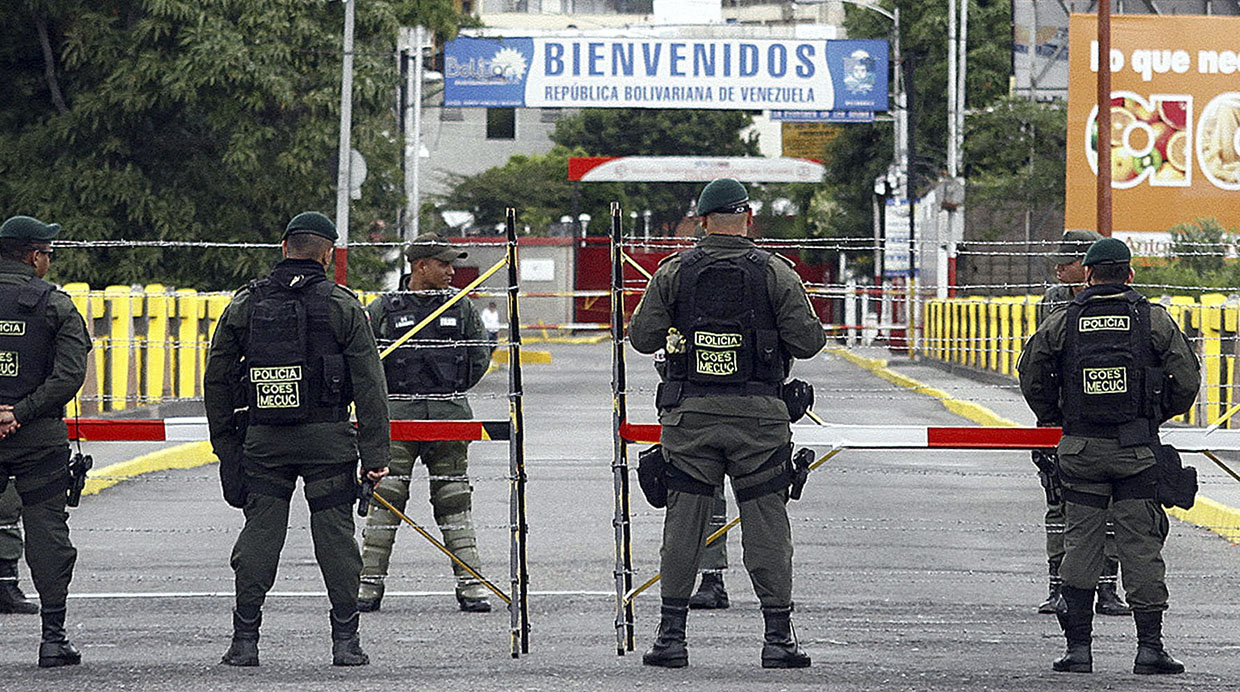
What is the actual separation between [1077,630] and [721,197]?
2.12 m

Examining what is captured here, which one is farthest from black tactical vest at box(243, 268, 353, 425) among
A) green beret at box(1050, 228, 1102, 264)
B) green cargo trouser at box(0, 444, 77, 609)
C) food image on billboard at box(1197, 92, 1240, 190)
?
food image on billboard at box(1197, 92, 1240, 190)

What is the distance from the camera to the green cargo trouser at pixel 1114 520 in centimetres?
767

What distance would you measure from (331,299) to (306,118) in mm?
24609

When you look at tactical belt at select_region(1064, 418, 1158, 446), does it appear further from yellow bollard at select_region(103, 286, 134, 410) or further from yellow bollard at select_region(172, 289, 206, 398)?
yellow bollard at select_region(172, 289, 206, 398)

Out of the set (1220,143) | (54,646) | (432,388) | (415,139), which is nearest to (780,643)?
(432,388)

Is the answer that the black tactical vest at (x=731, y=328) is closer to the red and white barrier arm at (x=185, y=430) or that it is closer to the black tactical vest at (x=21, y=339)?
the red and white barrier arm at (x=185, y=430)

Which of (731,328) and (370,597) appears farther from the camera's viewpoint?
(370,597)

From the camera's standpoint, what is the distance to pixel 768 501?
7586 millimetres

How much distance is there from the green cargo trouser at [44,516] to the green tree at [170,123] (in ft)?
68.9

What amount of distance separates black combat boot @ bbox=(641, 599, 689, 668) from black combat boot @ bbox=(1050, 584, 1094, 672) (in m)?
1.41

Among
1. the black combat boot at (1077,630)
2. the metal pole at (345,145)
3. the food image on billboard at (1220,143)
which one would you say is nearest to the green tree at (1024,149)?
the food image on billboard at (1220,143)

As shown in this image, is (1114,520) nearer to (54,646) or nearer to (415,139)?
(54,646)

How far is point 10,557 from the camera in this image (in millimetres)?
9438

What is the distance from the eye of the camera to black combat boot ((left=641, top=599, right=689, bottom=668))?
752 centimetres
